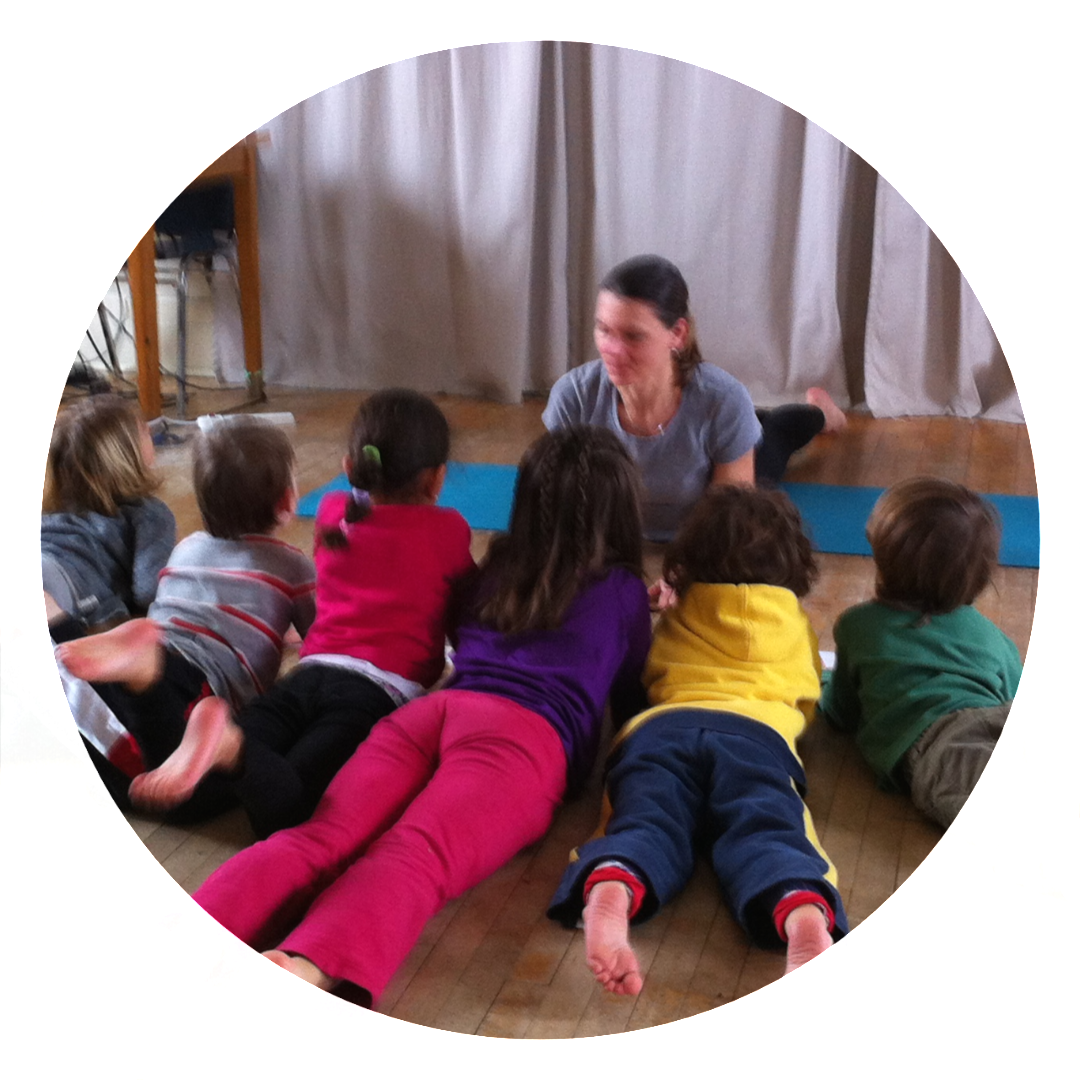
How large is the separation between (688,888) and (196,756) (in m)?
0.35

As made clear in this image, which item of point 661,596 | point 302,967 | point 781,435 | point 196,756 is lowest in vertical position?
point 302,967

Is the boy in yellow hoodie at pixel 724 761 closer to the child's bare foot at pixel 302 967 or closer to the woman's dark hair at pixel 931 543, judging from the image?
the woman's dark hair at pixel 931 543

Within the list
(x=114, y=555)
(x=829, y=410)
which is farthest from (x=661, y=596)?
(x=114, y=555)

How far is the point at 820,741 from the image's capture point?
0.94 m

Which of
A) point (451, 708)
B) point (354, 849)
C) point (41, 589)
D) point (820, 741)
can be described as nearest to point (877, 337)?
point (820, 741)

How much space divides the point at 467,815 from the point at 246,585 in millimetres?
221

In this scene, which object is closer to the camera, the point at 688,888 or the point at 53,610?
the point at 688,888

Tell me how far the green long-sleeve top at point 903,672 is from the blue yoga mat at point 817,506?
0.05 m

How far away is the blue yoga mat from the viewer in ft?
3.00

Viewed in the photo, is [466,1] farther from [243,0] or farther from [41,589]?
[41,589]

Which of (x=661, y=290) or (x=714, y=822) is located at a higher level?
(x=661, y=290)

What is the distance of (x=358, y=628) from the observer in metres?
0.94

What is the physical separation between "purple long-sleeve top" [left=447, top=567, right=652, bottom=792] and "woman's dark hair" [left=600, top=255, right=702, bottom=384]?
5.9 inches

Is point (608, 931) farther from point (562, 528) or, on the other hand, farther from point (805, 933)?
point (562, 528)
